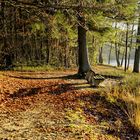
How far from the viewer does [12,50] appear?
2056 cm

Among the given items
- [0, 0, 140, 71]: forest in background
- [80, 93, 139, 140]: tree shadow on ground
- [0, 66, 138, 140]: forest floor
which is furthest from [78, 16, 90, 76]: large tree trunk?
[80, 93, 139, 140]: tree shadow on ground

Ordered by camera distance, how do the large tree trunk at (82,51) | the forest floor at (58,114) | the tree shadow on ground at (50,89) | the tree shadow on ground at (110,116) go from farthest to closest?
the large tree trunk at (82,51) → the tree shadow on ground at (50,89) → the tree shadow on ground at (110,116) → the forest floor at (58,114)

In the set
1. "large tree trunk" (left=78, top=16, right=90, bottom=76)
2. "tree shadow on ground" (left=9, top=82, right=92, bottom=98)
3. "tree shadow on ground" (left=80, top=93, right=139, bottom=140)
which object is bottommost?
"tree shadow on ground" (left=80, top=93, right=139, bottom=140)

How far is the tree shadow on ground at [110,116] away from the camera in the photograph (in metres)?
8.20

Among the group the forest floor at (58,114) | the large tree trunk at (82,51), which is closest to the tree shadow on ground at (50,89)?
the forest floor at (58,114)

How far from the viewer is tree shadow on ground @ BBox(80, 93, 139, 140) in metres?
8.20

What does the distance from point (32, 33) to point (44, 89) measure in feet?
32.3

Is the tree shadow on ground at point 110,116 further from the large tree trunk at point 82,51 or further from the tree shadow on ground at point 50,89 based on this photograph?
the large tree trunk at point 82,51

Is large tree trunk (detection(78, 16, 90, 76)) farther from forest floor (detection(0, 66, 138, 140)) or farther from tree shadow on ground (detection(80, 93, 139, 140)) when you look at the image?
tree shadow on ground (detection(80, 93, 139, 140))

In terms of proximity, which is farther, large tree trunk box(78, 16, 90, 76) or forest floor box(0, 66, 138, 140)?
large tree trunk box(78, 16, 90, 76)

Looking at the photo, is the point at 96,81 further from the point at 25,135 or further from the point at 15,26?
the point at 15,26

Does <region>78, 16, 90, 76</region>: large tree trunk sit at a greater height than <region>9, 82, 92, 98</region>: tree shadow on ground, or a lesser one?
greater

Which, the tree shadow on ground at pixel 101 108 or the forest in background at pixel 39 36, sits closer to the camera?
the tree shadow on ground at pixel 101 108

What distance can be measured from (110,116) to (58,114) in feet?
4.98
